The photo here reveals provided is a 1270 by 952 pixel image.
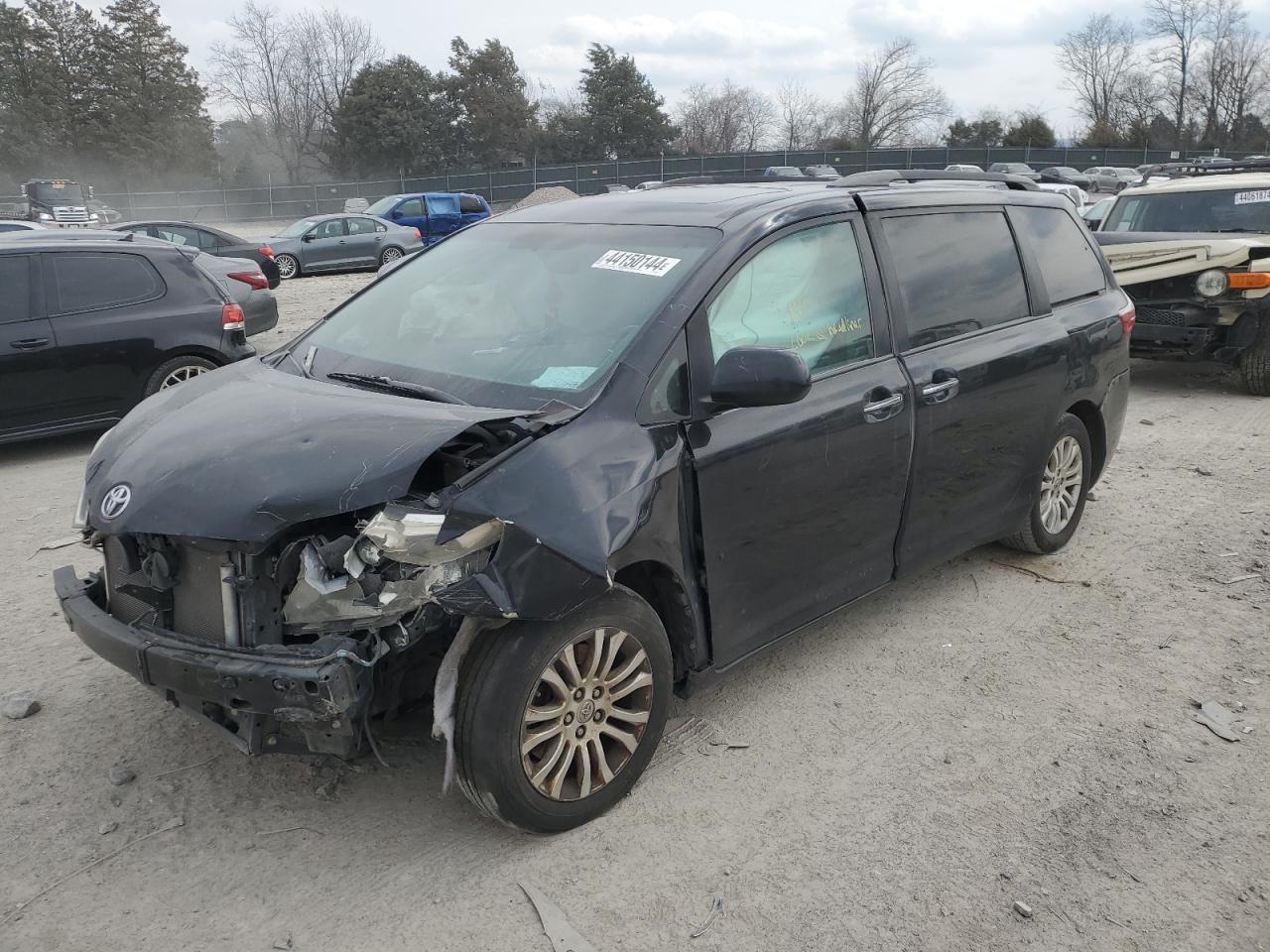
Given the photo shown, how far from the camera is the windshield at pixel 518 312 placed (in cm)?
345

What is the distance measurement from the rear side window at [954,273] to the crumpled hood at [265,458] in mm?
1899

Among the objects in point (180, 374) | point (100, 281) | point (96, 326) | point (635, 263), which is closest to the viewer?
point (635, 263)

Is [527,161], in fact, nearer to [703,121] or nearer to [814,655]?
[703,121]

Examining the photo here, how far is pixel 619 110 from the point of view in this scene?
195 ft

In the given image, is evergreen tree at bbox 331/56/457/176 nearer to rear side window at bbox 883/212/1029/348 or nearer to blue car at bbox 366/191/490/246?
blue car at bbox 366/191/490/246

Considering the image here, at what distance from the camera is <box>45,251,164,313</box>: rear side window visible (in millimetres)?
7895

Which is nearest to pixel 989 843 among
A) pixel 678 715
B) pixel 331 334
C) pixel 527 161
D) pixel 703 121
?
pixel 678 715

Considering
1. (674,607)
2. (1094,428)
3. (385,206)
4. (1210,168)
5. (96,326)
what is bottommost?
(674,607)

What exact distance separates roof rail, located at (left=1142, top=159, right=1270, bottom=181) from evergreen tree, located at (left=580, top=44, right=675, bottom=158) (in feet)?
165

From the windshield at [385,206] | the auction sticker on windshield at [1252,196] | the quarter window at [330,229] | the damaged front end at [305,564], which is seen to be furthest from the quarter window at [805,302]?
the windshield at [385,206]

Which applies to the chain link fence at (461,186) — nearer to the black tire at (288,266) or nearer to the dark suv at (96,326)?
the black tire at (288,266)

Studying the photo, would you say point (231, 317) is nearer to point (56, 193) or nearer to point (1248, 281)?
point (1248, 281)

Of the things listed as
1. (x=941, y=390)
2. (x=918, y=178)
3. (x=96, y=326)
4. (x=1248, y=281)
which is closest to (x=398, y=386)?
(x=941, y=390)

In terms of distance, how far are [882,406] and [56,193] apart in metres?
41.0
